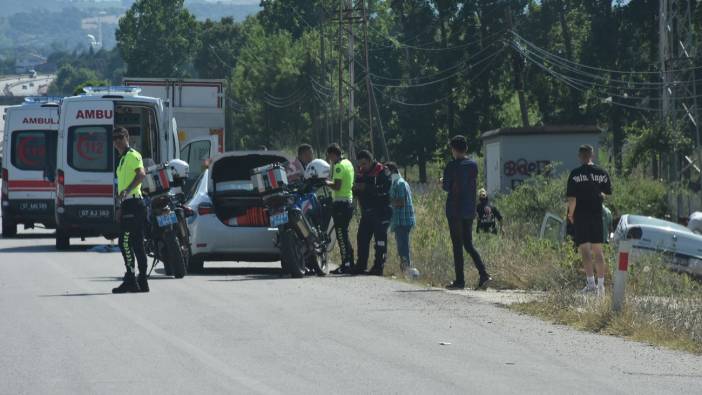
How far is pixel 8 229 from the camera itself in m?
31.0

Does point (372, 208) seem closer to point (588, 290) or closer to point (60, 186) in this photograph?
point (588, 290)

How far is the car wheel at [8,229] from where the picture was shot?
3067 centimetres

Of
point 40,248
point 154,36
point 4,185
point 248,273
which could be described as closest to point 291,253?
point 248,273

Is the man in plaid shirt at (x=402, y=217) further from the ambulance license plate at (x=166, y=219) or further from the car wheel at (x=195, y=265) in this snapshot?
the ambulance license plate at (x=166, y=219)

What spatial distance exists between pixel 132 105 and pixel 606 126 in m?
49.3

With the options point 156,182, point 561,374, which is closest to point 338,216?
point 156,182

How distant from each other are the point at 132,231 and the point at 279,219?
2.71 metres

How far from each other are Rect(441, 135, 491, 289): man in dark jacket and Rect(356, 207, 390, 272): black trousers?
208cm

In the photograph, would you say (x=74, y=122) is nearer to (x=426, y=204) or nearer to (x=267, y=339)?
(x=426, y=204)

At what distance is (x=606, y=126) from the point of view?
235 feet

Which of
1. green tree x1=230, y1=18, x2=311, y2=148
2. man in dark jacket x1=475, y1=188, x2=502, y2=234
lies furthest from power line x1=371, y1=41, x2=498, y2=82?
man in dark jacket x1=475, y1=188, x2=502, y2=234

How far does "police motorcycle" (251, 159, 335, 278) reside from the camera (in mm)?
17844

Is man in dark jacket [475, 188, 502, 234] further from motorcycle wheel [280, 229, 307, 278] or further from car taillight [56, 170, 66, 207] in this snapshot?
motorcycle wheel [280, 229, 307, 278]

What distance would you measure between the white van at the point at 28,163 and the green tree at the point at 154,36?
313ft
